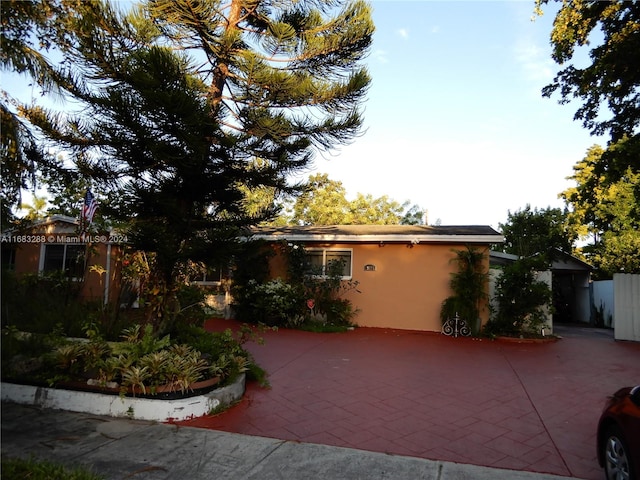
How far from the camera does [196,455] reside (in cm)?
379

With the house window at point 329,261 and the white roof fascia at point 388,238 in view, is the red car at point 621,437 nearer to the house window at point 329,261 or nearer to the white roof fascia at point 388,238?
the white roof fascia at point 388,238

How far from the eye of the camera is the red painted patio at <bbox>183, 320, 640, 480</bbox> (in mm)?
4176

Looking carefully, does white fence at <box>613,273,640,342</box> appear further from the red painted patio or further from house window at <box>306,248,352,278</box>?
house window at <box>306,248,352,278</box>

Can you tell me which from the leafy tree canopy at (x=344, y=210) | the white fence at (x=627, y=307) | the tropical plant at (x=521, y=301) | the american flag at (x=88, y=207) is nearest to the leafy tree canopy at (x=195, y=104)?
the american flag at (x=88, y=207)

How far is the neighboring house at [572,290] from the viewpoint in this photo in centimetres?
1923

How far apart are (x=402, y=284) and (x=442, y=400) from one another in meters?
6.50

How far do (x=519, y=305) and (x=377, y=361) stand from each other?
482cm

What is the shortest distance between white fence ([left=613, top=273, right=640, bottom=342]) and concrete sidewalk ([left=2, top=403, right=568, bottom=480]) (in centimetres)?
985

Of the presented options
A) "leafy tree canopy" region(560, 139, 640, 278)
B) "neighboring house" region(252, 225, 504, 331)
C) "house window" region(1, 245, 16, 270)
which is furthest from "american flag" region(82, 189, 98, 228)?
"leafy tree canopy" region(560, 139, 640, 278)

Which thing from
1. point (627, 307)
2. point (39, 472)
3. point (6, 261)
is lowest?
point (39, 472)

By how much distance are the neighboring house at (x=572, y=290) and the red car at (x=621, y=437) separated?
17.0 m

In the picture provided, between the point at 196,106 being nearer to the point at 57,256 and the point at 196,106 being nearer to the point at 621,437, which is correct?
the point at 621,437

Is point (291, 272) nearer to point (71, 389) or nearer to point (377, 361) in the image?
point (377, 361)

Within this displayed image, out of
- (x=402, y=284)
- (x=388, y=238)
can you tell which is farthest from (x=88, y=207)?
(x=402, y=284)
